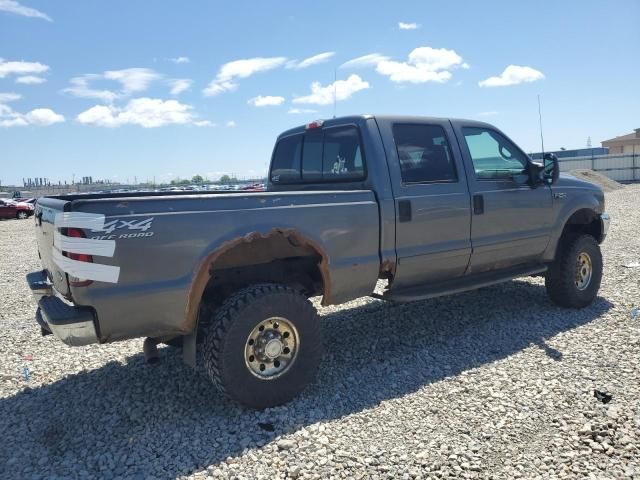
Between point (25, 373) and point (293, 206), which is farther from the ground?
point (293, 206)

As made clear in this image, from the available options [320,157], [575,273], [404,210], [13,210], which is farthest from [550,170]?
[13,210]

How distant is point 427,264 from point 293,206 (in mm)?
1478

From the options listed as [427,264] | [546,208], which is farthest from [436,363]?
[546,208]

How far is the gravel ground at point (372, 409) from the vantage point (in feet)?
9.39

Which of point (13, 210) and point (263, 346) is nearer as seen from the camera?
point (263, 346)

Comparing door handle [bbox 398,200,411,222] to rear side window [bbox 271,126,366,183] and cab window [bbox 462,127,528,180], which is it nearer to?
rear side window [bbox 271,126,366,183]

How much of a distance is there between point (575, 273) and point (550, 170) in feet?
4.08

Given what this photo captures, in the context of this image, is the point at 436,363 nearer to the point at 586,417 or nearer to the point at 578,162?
the point at 586,417

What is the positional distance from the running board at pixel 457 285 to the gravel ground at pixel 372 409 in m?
0.53

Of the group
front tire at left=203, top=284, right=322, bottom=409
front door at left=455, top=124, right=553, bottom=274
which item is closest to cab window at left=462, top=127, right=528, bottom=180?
front door at left=455, top=124, right=553, bottom=274

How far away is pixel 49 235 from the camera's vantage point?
329cm

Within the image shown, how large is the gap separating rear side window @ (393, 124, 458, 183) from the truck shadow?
1.59 meters

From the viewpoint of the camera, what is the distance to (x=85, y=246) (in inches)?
113

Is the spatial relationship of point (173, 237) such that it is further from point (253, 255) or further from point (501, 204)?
point (501, 204)
